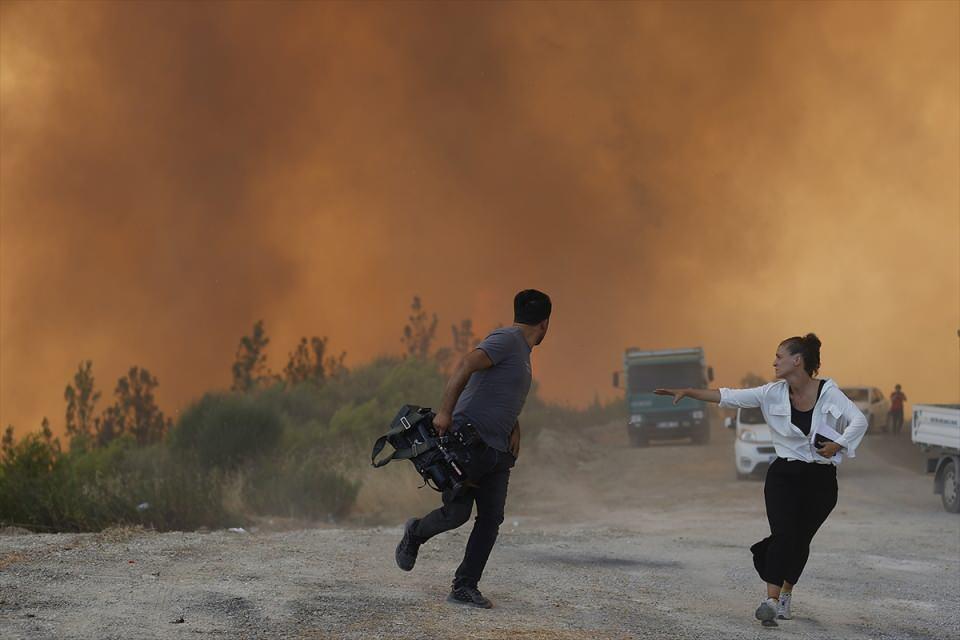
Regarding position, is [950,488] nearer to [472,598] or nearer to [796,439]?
[796,439]

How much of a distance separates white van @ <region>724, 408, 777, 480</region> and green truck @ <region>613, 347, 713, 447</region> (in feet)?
33.1

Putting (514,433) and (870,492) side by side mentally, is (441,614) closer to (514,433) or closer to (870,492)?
(514,433)

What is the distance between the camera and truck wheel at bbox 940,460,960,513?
20.0 metres

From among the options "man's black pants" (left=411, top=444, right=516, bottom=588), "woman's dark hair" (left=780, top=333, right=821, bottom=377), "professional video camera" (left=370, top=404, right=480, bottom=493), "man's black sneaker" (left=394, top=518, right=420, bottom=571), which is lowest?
"man's black sneaker" (left=394, top=518, right=420, bottom=571)

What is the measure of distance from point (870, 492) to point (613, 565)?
1483 cm

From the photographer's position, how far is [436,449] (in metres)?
7.95

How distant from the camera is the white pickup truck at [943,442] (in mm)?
20078

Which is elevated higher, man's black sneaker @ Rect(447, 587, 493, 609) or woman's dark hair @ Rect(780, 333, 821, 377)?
woman's dark hair @ Rect(780, 333, 821, 377)

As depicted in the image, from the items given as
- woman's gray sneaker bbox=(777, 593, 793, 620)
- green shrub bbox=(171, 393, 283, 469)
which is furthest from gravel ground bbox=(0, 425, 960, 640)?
green shrub bbox=(171, 393, 283, 469)

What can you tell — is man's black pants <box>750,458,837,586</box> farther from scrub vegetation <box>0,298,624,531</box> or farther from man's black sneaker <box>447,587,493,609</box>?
scrub vegetation <box>0,298,624,531</box>

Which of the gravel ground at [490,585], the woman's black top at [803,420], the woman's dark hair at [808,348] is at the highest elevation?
the woman's dark hair at [808,348]

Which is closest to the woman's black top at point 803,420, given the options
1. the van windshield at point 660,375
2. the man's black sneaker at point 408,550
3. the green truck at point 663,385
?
the man's black sneaker at point 408,550

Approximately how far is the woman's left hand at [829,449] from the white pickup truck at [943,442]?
12478mm

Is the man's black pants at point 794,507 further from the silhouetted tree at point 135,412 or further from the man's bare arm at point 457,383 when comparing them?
the silhouetted tree at point 135,412
